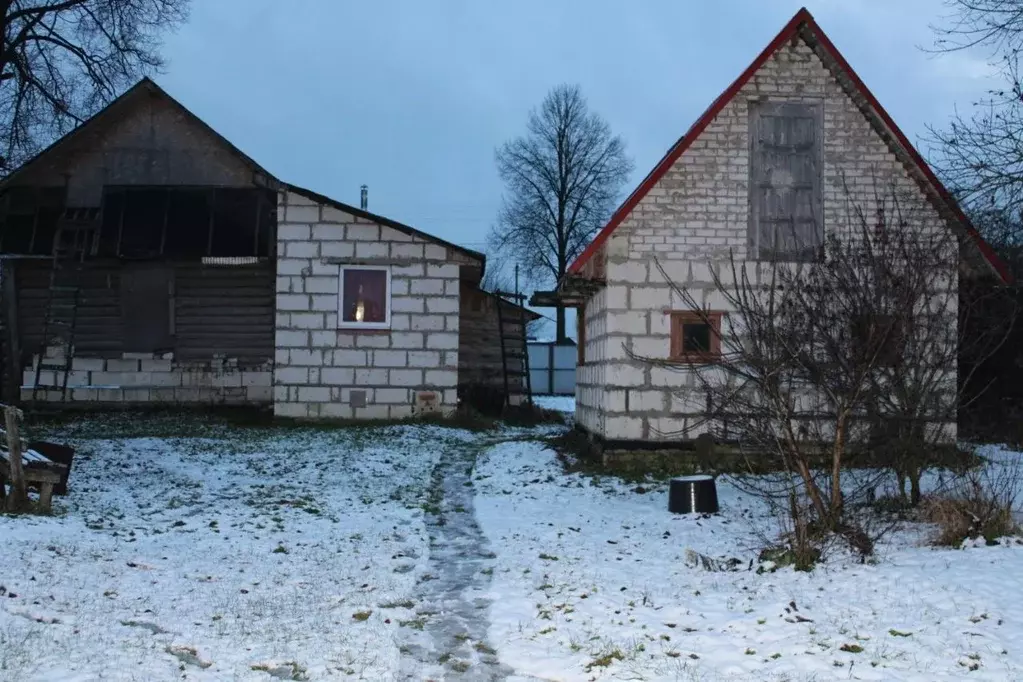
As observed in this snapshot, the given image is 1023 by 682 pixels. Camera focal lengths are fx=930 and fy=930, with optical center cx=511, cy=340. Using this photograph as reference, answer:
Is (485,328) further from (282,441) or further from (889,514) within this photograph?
(889,514)

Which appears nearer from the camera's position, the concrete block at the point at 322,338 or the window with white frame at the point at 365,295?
the concrete block at the point at 322,338

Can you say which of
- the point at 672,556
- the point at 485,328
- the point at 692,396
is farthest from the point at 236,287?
the point at 672,556

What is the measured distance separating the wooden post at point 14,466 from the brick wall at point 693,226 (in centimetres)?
805

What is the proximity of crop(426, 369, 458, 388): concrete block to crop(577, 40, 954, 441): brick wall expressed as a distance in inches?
264

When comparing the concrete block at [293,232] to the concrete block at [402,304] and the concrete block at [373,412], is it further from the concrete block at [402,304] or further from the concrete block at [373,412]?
the concrete block at [373,412]

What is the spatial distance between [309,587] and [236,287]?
555 inches

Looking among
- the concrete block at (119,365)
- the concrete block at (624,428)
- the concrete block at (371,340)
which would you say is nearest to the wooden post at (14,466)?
the concrete block at (624,428)

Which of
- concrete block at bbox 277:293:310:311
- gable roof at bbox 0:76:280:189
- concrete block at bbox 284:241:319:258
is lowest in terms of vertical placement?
concrete block at bbox 277:293:310:311

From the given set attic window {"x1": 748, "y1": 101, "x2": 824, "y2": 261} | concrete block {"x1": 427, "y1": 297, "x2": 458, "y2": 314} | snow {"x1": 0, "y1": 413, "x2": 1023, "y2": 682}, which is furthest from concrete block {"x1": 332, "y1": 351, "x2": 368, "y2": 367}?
attic window {"x1": 748, "y1": 101, "x2": 824, "y2": 261}

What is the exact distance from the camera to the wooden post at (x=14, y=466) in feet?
32.6

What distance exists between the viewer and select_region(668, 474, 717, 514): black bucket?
11.2 meters

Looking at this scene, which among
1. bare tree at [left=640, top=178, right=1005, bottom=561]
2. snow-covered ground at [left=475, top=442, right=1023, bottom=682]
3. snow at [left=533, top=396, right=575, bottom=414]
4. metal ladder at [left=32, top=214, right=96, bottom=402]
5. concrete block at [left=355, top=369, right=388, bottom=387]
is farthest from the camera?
snow at [left=533, top=396, right=575, bottom=414]

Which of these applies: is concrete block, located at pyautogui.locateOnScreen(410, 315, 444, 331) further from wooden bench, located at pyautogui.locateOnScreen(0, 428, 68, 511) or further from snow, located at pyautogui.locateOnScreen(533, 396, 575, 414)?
snow, located at pyautogui.locateOnScreen(533, 396, 575, 414)

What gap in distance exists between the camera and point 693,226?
1428 centimetres
